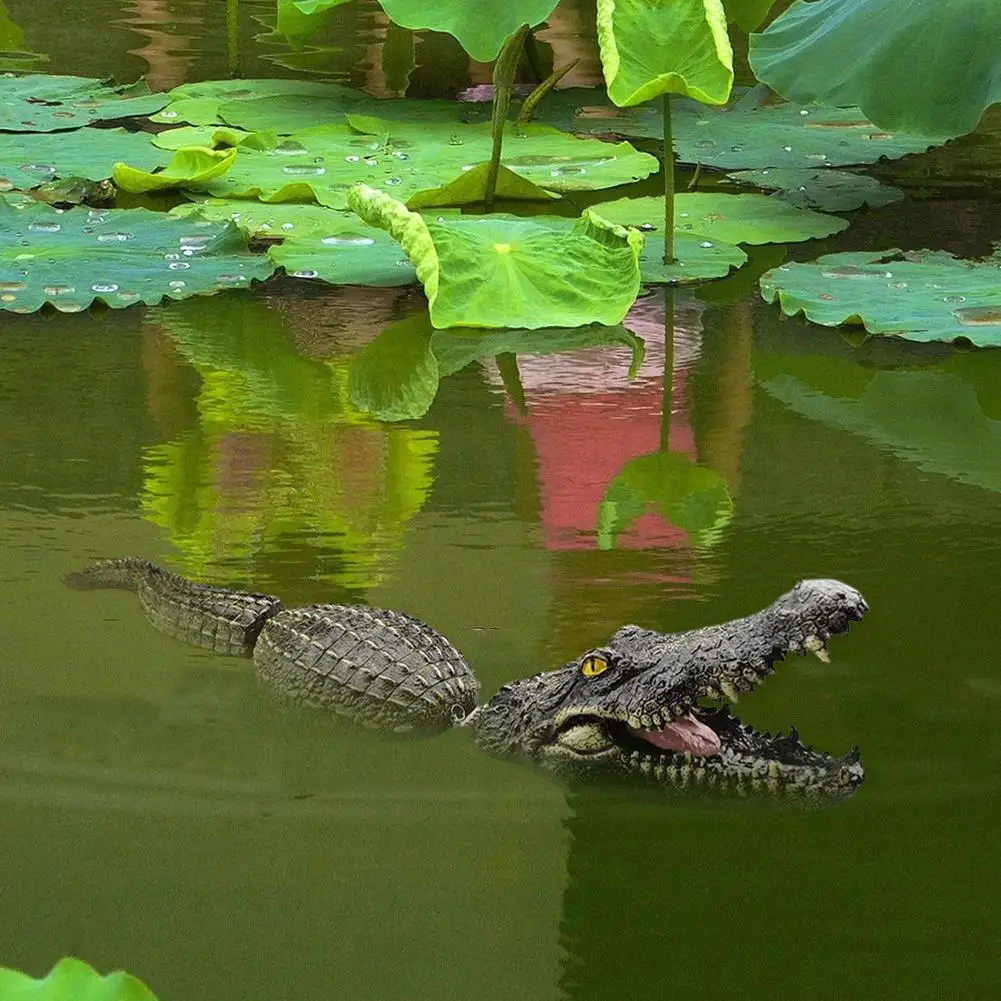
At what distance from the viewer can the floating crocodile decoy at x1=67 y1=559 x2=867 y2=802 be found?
5.86 ft

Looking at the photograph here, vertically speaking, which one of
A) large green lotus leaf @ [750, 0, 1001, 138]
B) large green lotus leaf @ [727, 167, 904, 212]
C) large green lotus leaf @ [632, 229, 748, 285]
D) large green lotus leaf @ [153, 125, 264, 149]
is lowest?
large green lotus leaf @ [632, 229, 748, 285]

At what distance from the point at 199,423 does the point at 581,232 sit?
3.02 feet

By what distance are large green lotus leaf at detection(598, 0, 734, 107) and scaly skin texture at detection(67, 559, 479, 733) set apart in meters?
1.50

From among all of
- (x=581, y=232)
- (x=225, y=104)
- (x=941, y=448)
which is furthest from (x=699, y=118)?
(x=941, y=448)

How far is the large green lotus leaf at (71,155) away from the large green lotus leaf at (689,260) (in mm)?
1372

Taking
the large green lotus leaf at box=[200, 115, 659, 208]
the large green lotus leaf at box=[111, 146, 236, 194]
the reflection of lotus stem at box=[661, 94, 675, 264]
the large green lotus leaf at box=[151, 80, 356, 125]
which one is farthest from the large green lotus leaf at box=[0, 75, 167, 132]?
the reflection of lotus stem at box=[661, 94, 675, 264]

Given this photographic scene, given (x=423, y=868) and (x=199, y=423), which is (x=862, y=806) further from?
(x=199, y=423)

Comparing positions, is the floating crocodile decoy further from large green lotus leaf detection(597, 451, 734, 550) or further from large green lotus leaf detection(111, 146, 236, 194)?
large green lotus leaf detection(111, 146, 236, 194)

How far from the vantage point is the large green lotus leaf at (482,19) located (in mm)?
3613

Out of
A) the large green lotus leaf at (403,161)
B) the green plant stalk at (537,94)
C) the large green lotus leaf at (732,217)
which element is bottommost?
the large green lotus leaf at (732,217)

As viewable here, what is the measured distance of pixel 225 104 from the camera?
4953 millimetres

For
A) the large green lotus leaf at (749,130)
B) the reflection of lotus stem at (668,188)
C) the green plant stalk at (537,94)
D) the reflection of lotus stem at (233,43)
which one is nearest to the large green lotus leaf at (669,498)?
the reflection of lotus stem at (668,188)

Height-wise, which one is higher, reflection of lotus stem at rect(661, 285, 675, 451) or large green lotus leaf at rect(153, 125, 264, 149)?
large green lotus leaf at rect(153, 125, 264, 149)

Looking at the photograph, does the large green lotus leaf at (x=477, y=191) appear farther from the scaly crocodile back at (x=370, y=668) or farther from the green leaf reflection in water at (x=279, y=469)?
the scaly crocodile back at (x=370, y=668)
